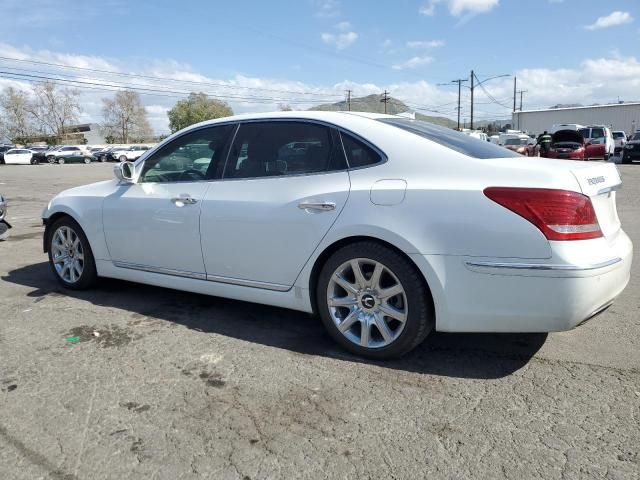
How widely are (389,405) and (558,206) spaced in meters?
1.38

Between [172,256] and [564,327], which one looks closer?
[564,327]

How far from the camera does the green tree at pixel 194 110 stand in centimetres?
8831

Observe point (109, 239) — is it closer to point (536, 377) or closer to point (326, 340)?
point (326, 340)

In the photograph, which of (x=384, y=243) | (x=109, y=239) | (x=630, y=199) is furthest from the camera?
(x=630, y=199)

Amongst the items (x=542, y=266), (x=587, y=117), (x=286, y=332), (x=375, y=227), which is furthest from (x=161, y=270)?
(x=587, y=117)

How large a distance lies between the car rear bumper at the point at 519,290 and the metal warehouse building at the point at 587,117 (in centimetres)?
5411

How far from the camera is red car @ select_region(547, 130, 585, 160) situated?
68.5ft

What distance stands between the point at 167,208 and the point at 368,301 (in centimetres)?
182

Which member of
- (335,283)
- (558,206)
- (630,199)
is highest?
(558,206)

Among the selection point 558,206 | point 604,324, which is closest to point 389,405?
point 558,206

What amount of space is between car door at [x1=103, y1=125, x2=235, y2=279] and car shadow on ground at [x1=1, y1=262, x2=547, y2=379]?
0.38 meters

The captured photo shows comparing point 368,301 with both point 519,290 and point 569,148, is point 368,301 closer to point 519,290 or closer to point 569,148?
point 519,290

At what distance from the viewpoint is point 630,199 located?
37.0ft

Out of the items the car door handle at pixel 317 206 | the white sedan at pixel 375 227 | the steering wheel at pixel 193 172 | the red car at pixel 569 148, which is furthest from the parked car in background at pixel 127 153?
the car door handle at pixel 317 206
